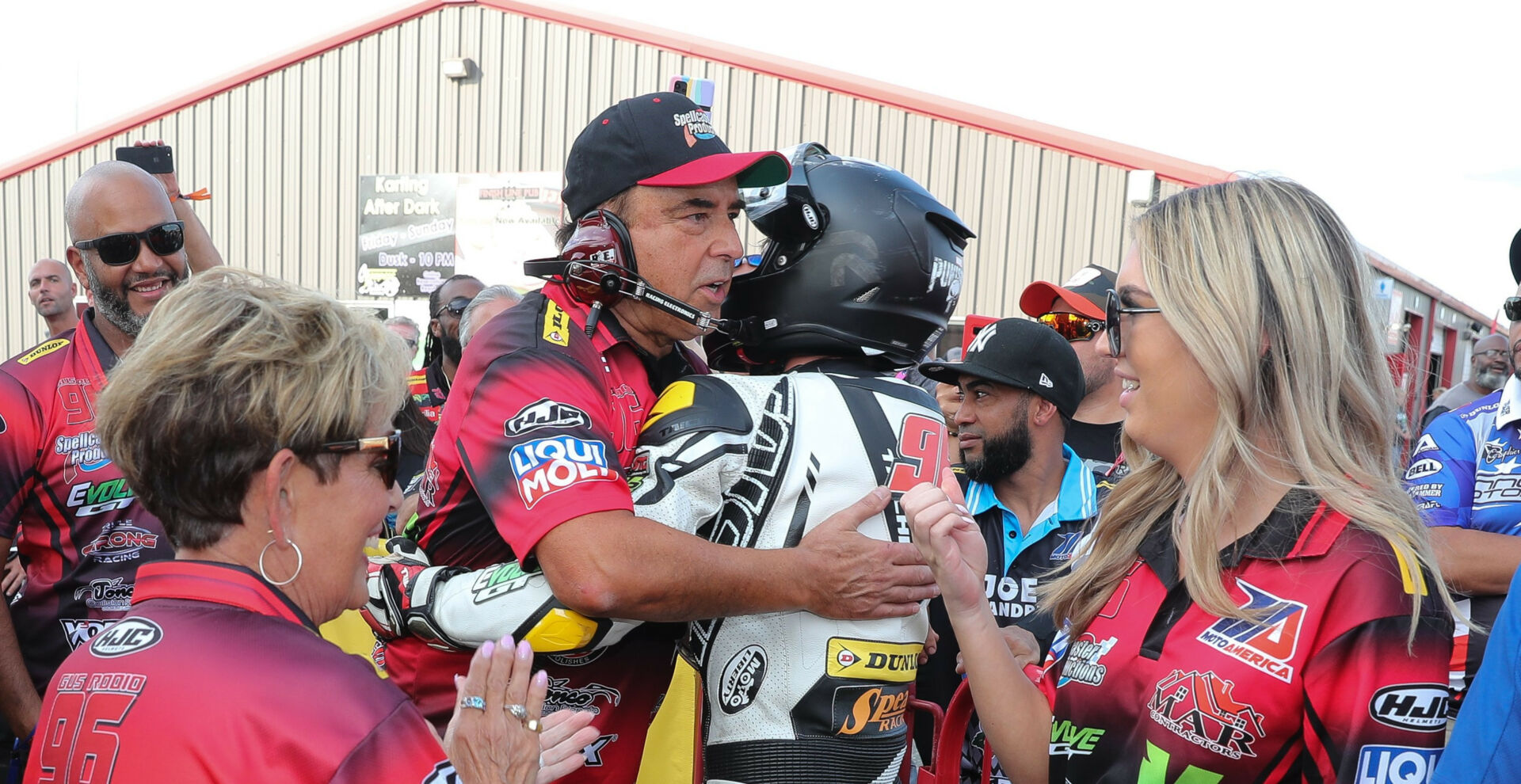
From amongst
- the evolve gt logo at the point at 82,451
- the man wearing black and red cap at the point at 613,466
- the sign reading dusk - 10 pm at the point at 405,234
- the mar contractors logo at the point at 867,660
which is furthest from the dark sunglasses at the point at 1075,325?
the sign reading dusk - 10 pm at the point at 405,234

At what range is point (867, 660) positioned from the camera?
2420mm

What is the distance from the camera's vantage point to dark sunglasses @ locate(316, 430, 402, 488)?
6.12 feet

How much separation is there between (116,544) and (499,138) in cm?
1498

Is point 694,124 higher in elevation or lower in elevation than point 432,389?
higher

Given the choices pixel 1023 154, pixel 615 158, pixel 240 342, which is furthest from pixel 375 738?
pixel 1023 154

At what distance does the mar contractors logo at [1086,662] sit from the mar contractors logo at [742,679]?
0.68 metres

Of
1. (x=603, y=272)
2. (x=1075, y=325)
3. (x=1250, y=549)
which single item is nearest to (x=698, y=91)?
(x=603, y=272)

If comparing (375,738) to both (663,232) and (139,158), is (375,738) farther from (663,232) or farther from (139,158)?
(139,158)

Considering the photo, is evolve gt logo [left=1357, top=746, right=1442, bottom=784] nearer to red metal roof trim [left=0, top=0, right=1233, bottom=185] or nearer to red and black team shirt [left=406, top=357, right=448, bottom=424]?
red and black team shirt [left=406, top=357, right=448, bottom=424]

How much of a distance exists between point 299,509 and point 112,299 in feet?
7.78

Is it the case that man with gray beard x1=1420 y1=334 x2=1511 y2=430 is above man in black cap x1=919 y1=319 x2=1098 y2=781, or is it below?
below

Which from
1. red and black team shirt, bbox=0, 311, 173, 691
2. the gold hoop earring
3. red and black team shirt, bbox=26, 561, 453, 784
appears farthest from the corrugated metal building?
red and black team shirt, bbox=26, 561, 453, 784

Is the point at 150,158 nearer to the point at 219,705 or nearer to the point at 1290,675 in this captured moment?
the point at 219,705

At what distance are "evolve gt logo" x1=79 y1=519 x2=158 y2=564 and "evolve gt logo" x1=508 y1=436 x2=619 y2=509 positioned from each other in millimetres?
2078
